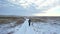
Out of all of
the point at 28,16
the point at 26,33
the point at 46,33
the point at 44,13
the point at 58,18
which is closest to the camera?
the point at 26,33

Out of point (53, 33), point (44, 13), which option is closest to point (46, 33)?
point (53, 33)

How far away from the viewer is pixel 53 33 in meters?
2.88

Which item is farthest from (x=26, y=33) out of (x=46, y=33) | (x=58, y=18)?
(x=58, y=18)

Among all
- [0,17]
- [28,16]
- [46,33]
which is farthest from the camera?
[0,17]

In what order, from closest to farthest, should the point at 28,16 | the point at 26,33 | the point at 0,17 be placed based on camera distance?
1. the point at 26,33
2. the point at 28,16
3. the point at 0,17

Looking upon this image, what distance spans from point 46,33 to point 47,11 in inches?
88.5

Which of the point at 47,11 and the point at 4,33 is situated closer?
the point at 4,33

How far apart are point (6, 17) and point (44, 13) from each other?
1831 millimetres

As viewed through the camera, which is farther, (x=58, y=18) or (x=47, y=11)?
(x=58, y=18)

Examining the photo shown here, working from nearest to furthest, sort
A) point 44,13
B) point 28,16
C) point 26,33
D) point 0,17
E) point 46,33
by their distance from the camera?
point 26,33 → point 46,33 → point 28,16 → point 44,13 → point 0,17

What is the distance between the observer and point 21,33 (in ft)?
8.02

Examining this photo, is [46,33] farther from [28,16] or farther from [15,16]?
[15,16]

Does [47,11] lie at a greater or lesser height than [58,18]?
greater

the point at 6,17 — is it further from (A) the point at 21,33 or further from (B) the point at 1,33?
(A) the point at 21,33
